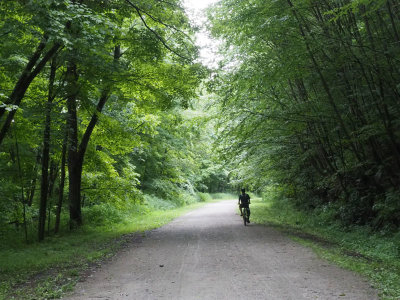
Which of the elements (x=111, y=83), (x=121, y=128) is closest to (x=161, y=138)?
(x=121, y=128)

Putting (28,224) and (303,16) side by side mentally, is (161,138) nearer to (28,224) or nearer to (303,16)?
(28,224)

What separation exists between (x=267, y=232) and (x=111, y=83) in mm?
7838

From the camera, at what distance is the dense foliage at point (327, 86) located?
9016 mm

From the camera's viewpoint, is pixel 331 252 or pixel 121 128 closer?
pixel 331 252

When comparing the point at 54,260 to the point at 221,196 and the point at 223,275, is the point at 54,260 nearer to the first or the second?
the point at 223,275

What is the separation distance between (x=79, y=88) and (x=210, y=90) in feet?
15.4

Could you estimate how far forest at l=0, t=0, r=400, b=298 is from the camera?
8789 mm

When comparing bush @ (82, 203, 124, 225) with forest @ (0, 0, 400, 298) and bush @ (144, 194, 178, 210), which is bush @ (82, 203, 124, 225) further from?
bush @ (144, 194, 178, 210)

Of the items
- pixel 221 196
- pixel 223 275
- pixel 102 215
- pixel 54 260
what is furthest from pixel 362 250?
pixel 221 196

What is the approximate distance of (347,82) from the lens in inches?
408

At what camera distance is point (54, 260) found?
28.7ft

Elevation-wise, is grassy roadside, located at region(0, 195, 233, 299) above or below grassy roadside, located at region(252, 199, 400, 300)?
above

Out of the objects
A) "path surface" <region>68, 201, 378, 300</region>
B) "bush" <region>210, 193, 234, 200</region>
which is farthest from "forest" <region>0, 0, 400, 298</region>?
"bush" <region>210, 193, 234, 200</region>

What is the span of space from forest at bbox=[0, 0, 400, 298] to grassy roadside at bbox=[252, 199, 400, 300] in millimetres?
693
